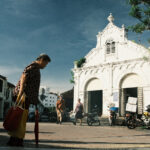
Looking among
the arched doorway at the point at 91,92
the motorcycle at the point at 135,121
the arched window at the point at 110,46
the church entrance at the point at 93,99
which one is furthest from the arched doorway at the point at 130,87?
the motorcycle at the point at 135,121

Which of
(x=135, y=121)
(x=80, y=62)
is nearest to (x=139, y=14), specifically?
(x=135, y=121)

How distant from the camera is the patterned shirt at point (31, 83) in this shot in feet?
14.2

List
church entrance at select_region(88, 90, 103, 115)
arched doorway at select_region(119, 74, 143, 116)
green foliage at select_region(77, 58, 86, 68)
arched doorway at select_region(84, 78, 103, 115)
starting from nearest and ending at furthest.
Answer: arched doorway at select_region(119, 74, 143, 116), arched doorway at select_region(84, 78, 103, 115), church entrance at select_region(88, 90, 103, 115), green foliage at select_region(77, 58, 86, 68)

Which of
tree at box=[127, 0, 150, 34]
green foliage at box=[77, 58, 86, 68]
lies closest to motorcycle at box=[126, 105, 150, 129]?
tree at box=[127, 0, 150, 34]

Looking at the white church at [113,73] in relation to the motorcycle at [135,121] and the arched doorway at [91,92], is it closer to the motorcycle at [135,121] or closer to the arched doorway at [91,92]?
the arched doorway at [91,92]

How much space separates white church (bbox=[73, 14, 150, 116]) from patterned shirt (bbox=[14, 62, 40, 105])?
54.2ft

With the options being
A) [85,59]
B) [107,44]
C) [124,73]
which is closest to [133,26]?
[124,73]

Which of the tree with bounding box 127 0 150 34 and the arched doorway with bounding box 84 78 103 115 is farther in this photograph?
the arched doorway with bounding box 84 78 103 115

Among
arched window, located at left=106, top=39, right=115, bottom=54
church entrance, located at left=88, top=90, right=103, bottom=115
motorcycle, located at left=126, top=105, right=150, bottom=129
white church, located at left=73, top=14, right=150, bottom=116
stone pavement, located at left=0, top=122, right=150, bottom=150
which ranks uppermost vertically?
arched window, located at left=106, top=39, right=115, bottom=54

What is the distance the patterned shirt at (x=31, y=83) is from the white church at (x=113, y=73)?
16.5 m

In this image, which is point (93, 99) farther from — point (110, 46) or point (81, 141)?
point (81, 141)

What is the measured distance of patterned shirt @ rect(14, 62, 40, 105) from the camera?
4.32 meters

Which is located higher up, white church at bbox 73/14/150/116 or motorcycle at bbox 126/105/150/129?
white church at bbox 73/14/150/116

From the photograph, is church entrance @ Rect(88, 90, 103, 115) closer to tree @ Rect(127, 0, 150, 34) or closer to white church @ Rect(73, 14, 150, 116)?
white church @ Rect(73, 14, 150, 116)
